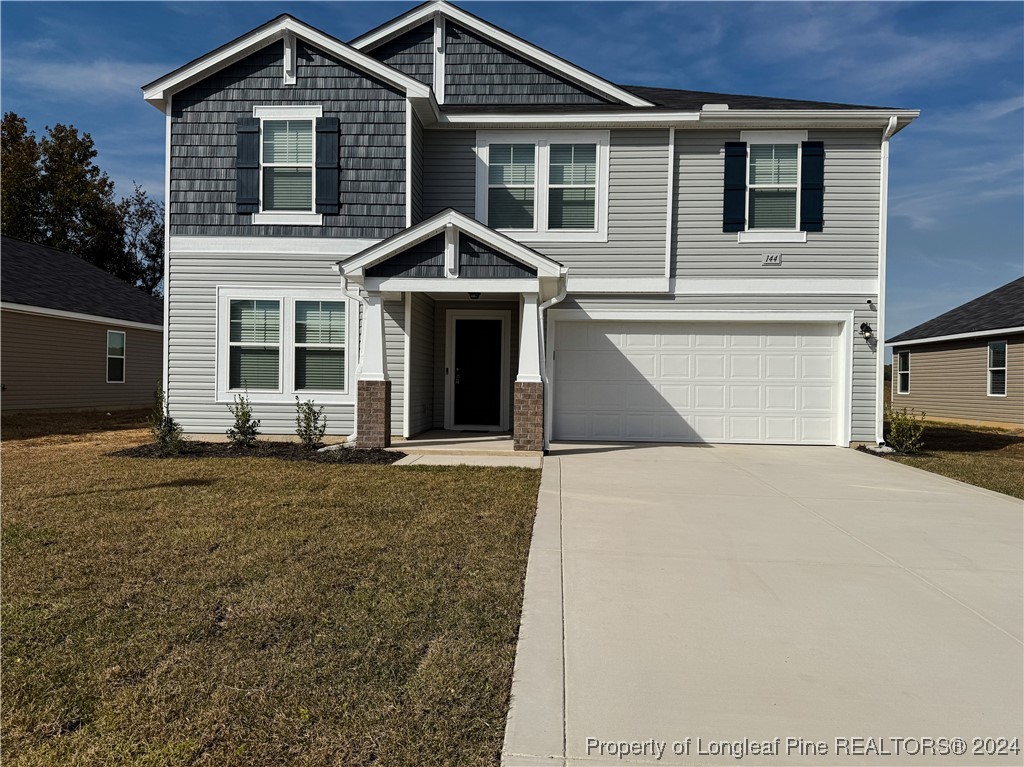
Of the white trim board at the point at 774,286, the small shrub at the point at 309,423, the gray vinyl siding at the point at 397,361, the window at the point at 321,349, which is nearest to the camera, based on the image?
the small shrub at the point at 309,423

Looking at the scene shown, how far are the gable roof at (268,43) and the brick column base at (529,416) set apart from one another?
528 cm

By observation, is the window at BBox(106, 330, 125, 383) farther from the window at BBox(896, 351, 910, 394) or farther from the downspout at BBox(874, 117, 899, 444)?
the window at BBox(896, 351, 910, 394)

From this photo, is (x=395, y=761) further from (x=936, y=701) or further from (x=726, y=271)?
(x=726, y=271)

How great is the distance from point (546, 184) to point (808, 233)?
15.8 ft

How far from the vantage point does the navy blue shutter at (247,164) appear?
1081cm

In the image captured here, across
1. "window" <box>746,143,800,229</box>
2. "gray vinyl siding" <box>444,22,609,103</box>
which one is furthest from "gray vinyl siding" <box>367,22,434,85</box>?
"window" <box>746,143,800,229</box>

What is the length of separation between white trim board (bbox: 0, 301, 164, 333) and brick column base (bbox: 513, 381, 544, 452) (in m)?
13.1

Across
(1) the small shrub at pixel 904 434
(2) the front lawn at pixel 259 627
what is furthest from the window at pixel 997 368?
(2) the front lawn at pixel 259 627

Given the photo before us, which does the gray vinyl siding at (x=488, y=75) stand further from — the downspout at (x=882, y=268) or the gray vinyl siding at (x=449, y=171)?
the downspout at (x=882, y=268)

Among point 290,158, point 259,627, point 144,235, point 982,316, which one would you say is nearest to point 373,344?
point 290,158

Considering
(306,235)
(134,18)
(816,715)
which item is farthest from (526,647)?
(134,18)

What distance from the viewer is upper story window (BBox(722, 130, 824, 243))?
37.1 ft

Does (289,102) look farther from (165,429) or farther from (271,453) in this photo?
(271,453)

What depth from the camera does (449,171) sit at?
11.7 m
